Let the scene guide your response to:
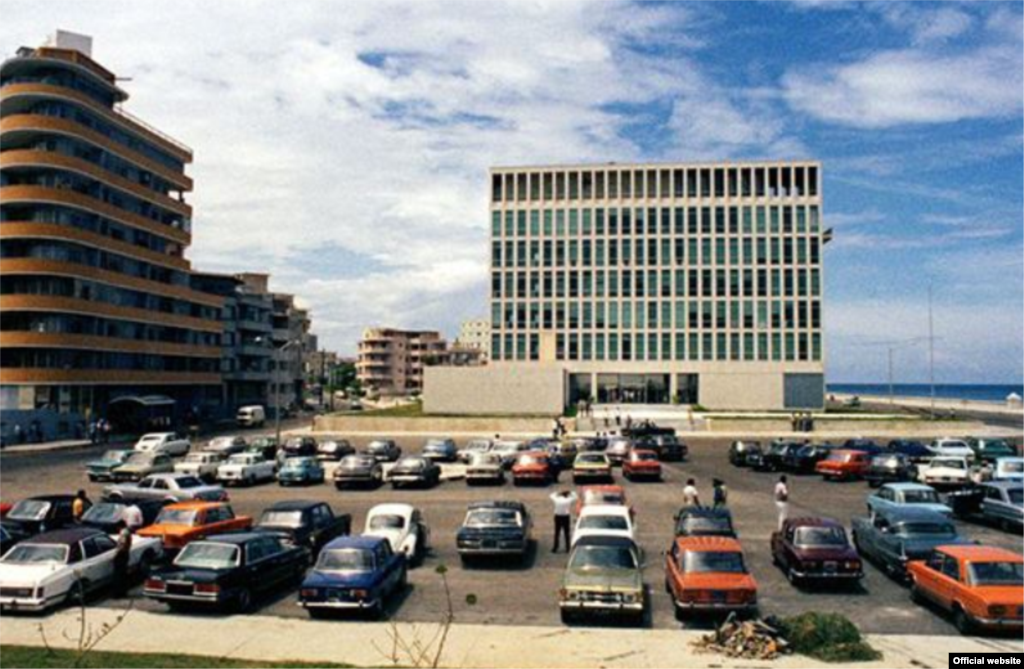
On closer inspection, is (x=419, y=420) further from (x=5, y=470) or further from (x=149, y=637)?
(x=149, y=637)

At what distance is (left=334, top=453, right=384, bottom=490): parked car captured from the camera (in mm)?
36500

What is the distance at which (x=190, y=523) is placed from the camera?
2231 cm

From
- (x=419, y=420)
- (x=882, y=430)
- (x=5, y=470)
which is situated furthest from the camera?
Answer: (x=419, y=420)

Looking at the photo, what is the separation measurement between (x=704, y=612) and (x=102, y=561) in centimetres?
1290

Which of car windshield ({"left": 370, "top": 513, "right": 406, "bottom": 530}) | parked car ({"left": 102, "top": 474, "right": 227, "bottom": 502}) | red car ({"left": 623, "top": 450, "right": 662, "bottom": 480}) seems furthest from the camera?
red car ({"left": 623, "top": 450, "right": 662, "bottom": 480})

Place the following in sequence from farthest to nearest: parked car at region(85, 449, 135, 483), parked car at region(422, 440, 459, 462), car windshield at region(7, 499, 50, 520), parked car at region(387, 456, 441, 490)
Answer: parked car at region(422, 440, 459, 462) → parked car at region(85, 449, 135, 483) → parked car at region(387, 456, 441, 490) → car windshield at region(7, 499, 50, 520)

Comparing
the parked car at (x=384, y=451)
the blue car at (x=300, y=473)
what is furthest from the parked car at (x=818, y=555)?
the parked car at (x=384, y=451)

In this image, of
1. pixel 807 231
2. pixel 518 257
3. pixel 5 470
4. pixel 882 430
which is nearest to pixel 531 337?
pixel 518 257

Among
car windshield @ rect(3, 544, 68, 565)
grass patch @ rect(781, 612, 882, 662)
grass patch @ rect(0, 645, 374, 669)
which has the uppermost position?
car windshield @ rect(3, 544, 68, 565)

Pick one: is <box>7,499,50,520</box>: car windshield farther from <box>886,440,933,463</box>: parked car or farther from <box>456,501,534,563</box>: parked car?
<box>886,440,933,463</box>: parked car

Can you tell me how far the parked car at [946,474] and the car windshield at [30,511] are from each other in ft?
107

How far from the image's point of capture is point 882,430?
65812 millimetres

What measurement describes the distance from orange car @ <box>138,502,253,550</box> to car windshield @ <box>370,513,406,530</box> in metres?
4.31

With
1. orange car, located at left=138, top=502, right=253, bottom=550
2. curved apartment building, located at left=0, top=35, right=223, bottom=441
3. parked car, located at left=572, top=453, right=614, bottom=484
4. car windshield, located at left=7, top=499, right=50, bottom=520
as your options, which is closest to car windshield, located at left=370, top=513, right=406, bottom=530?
orange car, located at left=138, top=502, right=253, bottom=550
